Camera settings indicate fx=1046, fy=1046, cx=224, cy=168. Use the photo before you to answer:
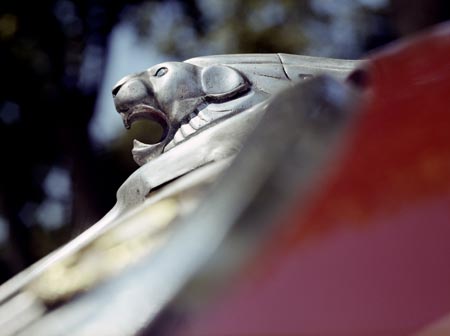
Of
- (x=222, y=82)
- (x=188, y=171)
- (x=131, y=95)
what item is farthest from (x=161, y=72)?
(x=188, y=171)

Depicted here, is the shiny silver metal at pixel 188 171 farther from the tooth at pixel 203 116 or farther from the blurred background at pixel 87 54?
the blurred background at pixel 87 54

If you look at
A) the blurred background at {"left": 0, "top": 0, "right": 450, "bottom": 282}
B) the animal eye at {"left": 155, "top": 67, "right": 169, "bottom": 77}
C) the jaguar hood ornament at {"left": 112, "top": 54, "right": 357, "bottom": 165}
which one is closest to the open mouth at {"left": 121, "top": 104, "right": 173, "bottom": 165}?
the jaguar hood ornament at {"left": 112, "top": 54, "right": 357, "bottom": 165}

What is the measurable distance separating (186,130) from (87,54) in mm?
8841

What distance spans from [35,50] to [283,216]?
446 inches

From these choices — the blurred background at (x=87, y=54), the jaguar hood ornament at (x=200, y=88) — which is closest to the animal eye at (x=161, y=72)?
the jaguar hood ornament at (x=200, y=88)

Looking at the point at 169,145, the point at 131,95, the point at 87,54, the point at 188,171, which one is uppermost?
the point at 188,171

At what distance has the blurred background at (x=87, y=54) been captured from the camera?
11.9 meters

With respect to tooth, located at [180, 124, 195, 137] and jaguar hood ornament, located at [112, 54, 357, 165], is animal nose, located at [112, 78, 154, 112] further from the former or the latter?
tooth, located at [180, 124, 195, 137]

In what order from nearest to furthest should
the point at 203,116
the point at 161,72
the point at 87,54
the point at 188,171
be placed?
the point at 188,171, the point at 203,116, the point at 161,72, the point at 87,54

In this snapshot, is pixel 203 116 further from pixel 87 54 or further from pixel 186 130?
pixel 87 54

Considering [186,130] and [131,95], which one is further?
[131,95]

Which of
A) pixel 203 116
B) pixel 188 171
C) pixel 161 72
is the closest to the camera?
pixel 188 171

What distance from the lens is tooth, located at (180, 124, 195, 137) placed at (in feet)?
10.7

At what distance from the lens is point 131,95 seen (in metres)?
3.42
